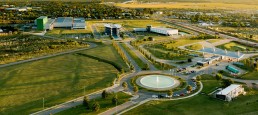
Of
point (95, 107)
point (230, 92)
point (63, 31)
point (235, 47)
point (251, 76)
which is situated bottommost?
point (95, 107)

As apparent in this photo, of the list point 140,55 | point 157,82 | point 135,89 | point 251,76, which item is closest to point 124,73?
point 157,82

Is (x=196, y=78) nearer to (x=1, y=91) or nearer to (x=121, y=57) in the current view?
(x=121, y=57)

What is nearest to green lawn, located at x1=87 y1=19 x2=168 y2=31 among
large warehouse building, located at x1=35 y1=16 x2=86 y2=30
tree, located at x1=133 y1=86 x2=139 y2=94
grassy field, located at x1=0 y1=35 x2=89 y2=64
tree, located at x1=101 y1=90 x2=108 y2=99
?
large warehouse building, located at x1=35 y1=16 x2=86 y2=30

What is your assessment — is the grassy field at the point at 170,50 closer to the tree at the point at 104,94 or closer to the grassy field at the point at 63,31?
the tree at the point at 104,94

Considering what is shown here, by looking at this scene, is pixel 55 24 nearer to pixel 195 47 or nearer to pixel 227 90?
pixel 195 47

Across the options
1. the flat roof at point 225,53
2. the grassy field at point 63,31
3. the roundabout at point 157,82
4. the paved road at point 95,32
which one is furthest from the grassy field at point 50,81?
the grassy field at point 63,31
